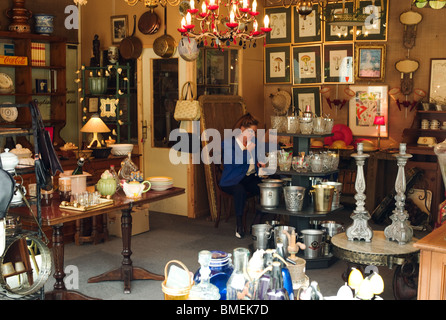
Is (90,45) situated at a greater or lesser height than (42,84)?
greater

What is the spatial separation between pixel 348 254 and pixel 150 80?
473 centimetres

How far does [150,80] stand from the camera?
7.79m

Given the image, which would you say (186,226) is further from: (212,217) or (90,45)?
(90,45)

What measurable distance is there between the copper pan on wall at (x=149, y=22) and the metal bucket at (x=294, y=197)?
3.52m

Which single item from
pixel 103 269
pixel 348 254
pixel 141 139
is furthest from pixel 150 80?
pixel 348 254

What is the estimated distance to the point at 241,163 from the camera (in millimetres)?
6703

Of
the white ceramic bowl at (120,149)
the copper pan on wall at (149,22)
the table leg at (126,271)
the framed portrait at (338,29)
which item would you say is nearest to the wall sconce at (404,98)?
the framed portrait at (338,29)

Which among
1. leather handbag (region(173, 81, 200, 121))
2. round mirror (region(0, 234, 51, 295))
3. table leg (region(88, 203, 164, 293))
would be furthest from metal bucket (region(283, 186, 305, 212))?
round mirror (region(0, 234, 51, 295))

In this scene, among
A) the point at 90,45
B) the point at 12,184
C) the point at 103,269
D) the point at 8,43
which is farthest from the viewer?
the point at 90,45

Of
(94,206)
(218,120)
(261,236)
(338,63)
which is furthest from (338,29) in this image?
(94,206)

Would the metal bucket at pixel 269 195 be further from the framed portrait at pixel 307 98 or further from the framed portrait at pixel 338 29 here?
the framed portrait at pixel 338 29

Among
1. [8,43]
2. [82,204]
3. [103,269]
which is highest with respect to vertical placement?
[8,43]

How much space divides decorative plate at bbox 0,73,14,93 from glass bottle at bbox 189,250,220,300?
6.13 m

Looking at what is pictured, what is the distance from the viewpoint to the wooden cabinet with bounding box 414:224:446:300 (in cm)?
297
